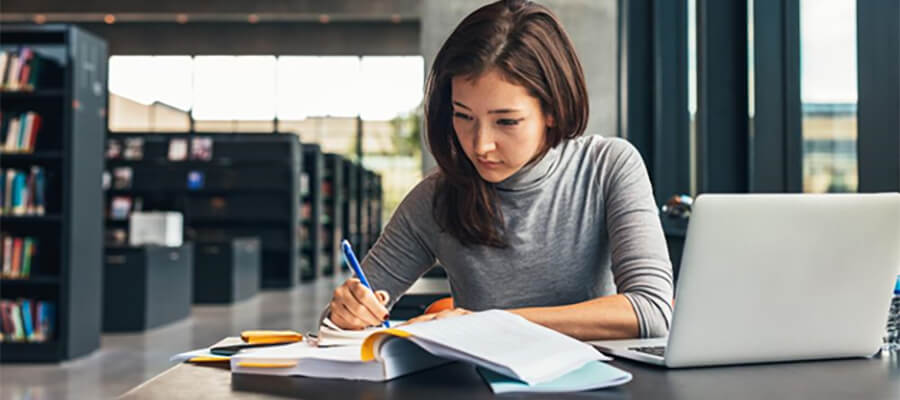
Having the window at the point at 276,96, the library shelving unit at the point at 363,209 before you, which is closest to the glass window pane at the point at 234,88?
the window at the point at 276,96

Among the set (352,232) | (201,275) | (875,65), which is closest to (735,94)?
(875,65)

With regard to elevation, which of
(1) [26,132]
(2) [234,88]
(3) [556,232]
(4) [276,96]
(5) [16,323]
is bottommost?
(5) [16,323]

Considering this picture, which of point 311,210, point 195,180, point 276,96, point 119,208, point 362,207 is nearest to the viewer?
point 119,208

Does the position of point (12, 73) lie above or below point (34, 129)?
above

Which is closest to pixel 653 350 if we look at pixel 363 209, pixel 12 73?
pixel 12 73

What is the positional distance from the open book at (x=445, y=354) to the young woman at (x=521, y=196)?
352 millimetres

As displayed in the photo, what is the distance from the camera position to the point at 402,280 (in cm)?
168

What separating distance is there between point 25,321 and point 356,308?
4.49 m

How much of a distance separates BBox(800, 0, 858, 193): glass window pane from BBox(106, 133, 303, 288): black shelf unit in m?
8.17

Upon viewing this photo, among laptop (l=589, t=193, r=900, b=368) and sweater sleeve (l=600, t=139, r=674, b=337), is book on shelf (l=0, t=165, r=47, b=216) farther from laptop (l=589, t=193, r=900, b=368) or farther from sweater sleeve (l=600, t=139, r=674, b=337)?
laptop (l=589, t=193, r=900, b=368)

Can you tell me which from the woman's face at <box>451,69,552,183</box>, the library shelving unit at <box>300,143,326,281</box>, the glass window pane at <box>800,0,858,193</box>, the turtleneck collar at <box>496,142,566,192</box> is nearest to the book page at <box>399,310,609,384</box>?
the woman's face at <box>451,69,552,183</box>

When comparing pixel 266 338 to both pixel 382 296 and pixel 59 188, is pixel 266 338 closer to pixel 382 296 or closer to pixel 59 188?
pixel 382 296

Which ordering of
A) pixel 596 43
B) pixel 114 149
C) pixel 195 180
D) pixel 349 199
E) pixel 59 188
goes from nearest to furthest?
pixel 596 43 < pixel 59 188 < pixel 114 149 < pixel 195 180 < pixel 349 199

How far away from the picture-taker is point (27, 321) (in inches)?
203
